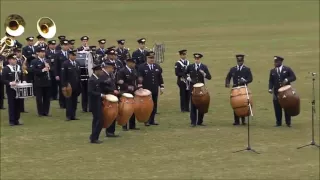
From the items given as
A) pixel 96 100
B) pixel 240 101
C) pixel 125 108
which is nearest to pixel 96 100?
pixel 96 100

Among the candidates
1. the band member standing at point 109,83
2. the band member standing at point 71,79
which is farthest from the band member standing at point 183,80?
the band member standing at point 109,83

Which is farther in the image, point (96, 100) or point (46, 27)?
point (46, 27)

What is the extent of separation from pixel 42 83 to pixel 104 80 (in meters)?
3.84

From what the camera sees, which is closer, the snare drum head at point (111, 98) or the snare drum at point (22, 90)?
the snare drum head at point (111, 98)

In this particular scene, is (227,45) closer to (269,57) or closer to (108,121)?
(269,57)

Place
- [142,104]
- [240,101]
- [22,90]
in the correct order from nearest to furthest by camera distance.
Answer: [240,101]
[142,104]
[22,90]

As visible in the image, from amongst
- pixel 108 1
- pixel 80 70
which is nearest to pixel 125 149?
pixel 80 70

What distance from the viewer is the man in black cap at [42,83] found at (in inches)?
764

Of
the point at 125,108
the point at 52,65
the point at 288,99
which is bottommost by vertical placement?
the point at 125,108

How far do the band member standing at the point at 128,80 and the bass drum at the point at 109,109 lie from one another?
3.70ft

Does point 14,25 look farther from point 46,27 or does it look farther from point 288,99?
point 288,99

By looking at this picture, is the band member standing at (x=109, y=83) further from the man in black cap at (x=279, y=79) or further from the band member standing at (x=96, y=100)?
the man in black cap at (x=279, y=79)

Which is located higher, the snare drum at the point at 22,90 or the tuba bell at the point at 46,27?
the tuba bell at the point at 46,27

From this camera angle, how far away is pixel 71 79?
61.6ft
